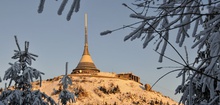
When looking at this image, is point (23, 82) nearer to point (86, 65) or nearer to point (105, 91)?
point (105, 91)

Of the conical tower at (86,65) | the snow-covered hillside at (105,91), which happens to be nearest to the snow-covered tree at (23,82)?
the snow-covered hillside at (105,91)

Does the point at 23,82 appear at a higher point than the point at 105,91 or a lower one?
higher

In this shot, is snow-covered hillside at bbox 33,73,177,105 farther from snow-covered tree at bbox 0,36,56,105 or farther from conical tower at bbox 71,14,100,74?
snow-covered tree at bbox 0,36,56,105

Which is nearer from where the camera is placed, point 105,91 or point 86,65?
point 105,91

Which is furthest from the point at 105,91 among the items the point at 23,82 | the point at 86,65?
the point at 23,82

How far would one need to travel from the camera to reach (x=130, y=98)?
40.8 metres

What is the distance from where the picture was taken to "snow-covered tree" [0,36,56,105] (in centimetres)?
1120

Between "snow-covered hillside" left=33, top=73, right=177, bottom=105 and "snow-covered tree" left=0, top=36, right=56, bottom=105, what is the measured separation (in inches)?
997

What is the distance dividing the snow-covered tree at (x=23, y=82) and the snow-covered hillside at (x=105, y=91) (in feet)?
83.0

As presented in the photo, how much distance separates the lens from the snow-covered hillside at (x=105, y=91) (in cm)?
3941

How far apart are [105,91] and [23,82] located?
102ft

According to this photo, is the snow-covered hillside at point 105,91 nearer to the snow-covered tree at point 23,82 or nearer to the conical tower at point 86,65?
the conical tower at point 86,65

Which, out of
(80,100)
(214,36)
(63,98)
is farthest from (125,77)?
(214,36)

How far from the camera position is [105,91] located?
42562mm
